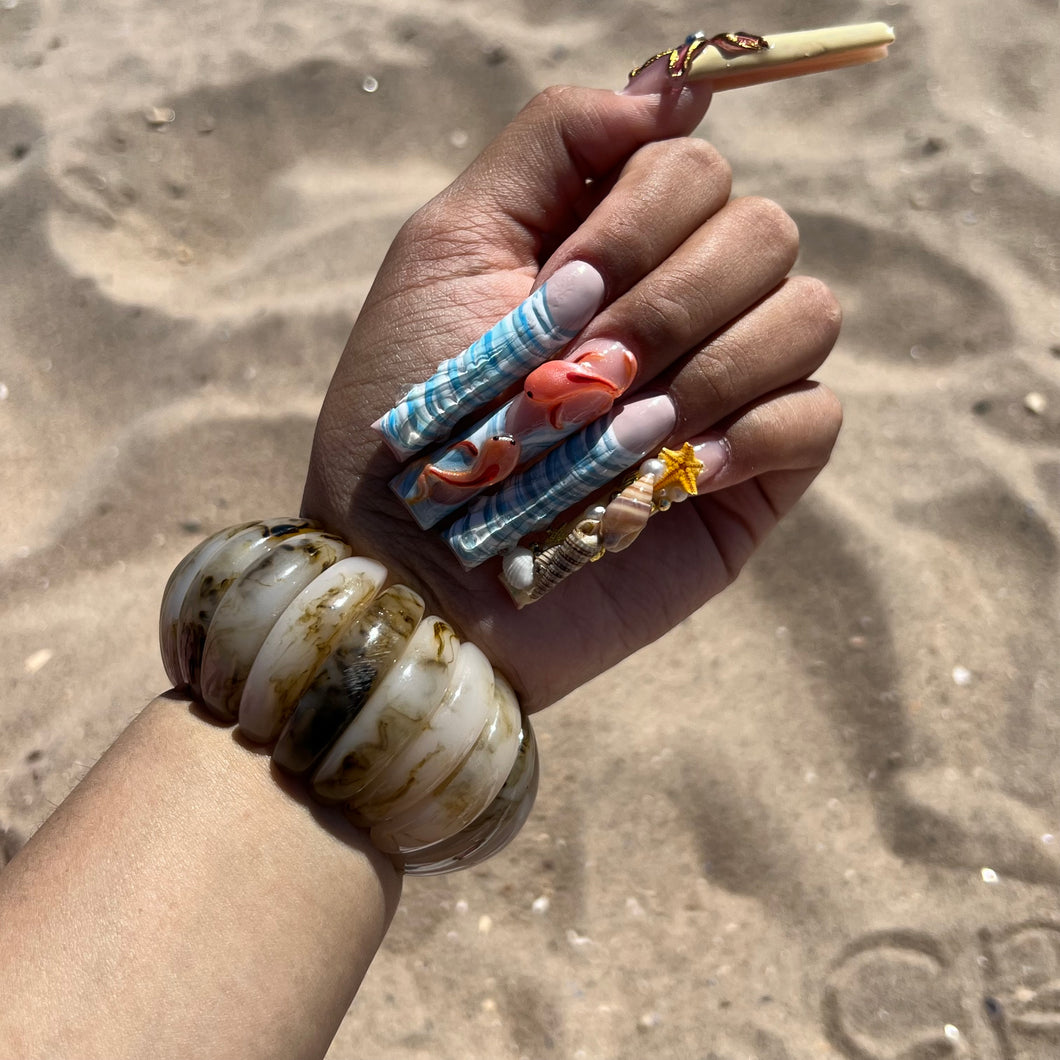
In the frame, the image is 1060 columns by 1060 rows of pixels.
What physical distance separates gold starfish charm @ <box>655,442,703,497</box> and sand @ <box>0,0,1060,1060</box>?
0.63 m

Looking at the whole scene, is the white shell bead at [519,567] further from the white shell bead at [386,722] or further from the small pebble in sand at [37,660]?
the small pebble in sand at [37,660]

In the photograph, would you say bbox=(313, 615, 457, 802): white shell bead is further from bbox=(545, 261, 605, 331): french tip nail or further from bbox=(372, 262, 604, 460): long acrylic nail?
bbox=(545, 261, 605, 331): french tip nail

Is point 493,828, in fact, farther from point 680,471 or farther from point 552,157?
point 552,157

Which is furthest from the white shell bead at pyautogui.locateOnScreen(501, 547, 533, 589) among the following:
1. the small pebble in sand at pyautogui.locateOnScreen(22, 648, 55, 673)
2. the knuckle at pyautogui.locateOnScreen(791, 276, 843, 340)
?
the small pebble in sand at pyautogui.locateOnScreen(22, 648, 55, 673)

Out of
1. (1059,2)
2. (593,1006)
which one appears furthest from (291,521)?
(1059,2)

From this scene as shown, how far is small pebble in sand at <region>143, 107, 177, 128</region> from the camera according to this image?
6.54 ft

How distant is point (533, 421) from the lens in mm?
1101

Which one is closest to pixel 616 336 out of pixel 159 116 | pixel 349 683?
pixel 349 683

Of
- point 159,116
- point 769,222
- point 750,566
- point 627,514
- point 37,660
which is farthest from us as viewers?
point 159,116

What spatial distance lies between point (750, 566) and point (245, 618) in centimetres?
98

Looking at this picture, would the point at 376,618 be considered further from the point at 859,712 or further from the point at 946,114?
the point at 946,114

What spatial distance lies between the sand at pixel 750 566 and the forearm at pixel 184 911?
1.62 feet

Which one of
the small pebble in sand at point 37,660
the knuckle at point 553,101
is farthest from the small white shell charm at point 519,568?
the small pebble in sand at point 37,660

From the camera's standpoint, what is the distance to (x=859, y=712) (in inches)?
61.9
